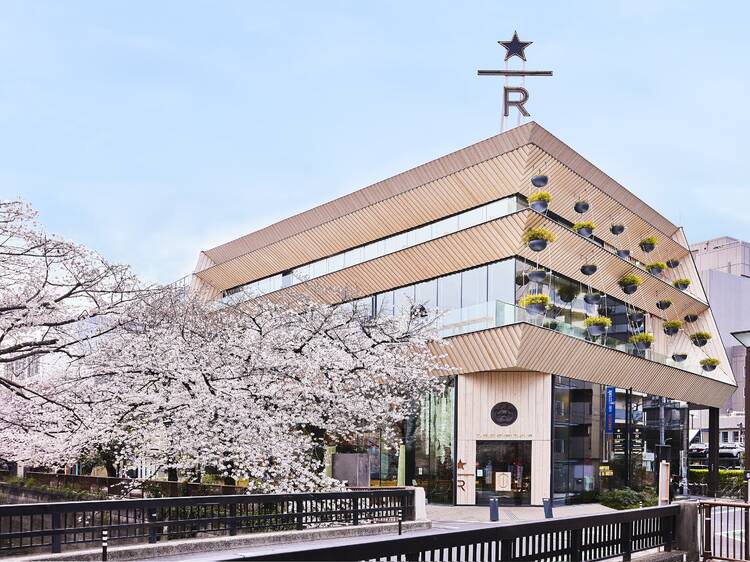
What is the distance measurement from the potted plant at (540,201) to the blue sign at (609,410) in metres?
10.5

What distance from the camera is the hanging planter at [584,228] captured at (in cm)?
4038

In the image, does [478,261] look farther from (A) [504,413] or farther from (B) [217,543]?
(B) [217,543]

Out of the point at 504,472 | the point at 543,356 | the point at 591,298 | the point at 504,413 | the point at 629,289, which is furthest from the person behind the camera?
the point at 629,289

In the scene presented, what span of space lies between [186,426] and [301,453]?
3.56m

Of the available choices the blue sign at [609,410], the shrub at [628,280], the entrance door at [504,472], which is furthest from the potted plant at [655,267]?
the entrance door at [504,472]

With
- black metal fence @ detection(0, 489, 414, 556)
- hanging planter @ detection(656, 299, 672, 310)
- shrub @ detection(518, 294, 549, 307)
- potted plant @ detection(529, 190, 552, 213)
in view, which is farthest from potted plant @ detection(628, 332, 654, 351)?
black metal fence @ detection(0, 489, 414, 556)

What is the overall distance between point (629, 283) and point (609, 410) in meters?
6.89

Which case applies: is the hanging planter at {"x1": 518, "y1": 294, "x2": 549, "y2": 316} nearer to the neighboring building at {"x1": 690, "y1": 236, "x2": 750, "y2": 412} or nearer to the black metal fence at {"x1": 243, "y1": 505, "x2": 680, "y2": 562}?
the black metal fence at {"x1": 243, "y1": 505, "x2": 680, "y2": 562}

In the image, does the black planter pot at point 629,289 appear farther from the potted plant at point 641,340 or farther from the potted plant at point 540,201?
the potted plant at point 540,201

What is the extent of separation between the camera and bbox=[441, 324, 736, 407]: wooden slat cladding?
35.6 meters

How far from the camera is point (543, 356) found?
120 ft

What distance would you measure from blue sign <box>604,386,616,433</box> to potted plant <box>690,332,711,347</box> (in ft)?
41.3

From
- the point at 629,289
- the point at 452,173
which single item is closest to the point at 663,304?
the point at 629,289

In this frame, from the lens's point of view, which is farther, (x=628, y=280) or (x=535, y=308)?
(x=628, y=280)
